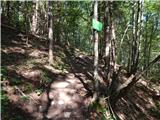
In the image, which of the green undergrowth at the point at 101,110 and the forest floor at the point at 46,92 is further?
the green undergrowth at the point at 101,110

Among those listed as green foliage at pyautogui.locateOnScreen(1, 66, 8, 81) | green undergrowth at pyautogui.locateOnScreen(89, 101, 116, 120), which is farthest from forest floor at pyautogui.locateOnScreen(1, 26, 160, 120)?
green undergrowth at pyautogui.locateOnScreen(89, 101, 116, 120)

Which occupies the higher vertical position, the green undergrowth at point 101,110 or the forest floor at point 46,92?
the forest floor at point 46,92

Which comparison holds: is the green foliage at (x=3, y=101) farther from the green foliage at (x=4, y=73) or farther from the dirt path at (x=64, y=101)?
the dirt path at (x=64, y=101)

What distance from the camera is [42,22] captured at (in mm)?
30797

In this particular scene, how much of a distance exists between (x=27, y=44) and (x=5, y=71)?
5.91 m

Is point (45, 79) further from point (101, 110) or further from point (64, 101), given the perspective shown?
point (101, 110)

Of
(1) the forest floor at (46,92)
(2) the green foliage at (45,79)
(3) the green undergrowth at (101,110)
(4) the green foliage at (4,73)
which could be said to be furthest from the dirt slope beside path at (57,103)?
(4) the green foliage at (4,73)

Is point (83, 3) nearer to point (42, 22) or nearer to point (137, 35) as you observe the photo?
point (42, 22)

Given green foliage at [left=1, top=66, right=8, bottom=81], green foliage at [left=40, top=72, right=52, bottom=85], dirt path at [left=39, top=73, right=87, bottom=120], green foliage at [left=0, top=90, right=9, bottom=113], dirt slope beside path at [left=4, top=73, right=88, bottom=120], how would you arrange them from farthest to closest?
green foliage at [left=40, top=72, right=52, bottom=85] → green foliage at [left=1, top=66, right=8, bottom=81] → dirt path at [left=39, top=73, right=87, bottom=120] → dirt slope beside path at [left=4, top=73, right=88, bottom=120] → green foliage at [left=0, top=90, right=9, bottom=113]

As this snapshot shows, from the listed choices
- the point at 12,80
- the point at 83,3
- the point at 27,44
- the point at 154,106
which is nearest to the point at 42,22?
the point at 83,3

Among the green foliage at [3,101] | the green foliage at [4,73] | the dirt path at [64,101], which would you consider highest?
the green foliage at [4,73]

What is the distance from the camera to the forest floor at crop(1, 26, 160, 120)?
9.49 meters

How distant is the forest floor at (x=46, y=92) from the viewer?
949 centimetres

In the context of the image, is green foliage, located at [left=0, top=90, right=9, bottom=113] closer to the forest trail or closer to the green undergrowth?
the forest trail
